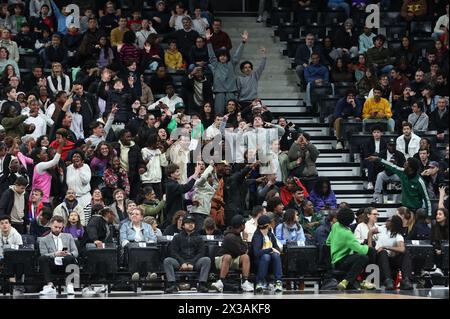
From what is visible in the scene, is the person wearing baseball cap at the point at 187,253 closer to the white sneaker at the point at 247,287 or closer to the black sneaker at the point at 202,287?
the black sneaker at the point at 202,287

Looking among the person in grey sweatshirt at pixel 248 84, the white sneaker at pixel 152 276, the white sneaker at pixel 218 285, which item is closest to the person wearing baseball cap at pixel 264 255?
the white sneaker at pixel 218 285

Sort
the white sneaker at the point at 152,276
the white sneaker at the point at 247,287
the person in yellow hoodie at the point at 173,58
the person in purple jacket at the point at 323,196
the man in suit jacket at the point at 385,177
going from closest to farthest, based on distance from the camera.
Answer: the white sneaker at the point at 247,287
the white sneaker at the point at 152,276
the person in purple jacket at the point at 323,196
the man in suit jacket at the point at 385,177
the person in yellow hoodie at the point at 173,58

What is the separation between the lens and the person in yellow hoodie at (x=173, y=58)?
2784 centimetres

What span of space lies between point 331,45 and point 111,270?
1015 cm

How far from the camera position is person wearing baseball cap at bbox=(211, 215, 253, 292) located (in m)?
20.7

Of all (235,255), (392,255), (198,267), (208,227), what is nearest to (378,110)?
(392,255)

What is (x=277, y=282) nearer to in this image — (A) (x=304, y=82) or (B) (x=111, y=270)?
(B) (x=111, y=270)

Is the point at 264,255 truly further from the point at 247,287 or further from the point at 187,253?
the point at 187,253

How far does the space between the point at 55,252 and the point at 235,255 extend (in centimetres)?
271

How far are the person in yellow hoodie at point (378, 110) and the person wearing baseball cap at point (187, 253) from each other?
22.4ft

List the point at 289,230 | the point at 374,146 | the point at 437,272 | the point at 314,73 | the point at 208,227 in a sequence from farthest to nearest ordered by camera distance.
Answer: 1. the point at 314,73
2. the point at 374,146
3. the point at 437,272
4. the point at 289,230
5. the point at 208,227

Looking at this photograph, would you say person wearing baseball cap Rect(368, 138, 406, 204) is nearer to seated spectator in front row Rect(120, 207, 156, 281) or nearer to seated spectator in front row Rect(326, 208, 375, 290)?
seated spectator in front row Rect(326, 208, 375, 290)

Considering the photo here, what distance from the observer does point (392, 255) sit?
2123 centimetres

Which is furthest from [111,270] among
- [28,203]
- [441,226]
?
[441,226]
